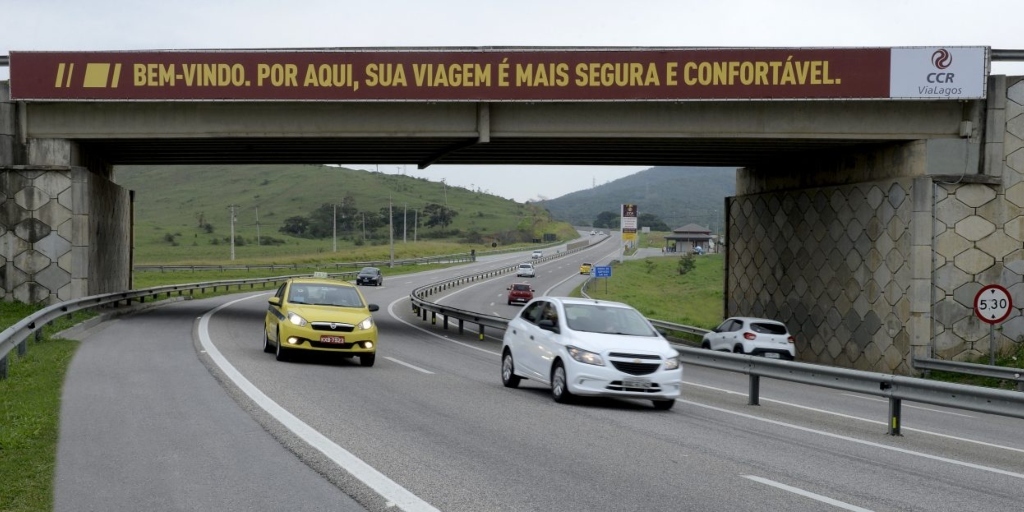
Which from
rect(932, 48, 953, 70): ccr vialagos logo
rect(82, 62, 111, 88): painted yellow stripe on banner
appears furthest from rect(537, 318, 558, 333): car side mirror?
rect(82, 62, 111, 88): painted yellow stripe on banner

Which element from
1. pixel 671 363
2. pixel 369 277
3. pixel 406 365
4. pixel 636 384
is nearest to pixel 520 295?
pixel 369 277

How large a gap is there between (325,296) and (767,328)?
13.2 meters

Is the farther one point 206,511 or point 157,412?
point 157,412

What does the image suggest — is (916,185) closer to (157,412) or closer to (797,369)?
(797,369)

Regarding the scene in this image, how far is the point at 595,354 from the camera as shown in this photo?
48.0 feet

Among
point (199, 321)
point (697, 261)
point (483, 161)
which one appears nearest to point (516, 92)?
point (483, 161)

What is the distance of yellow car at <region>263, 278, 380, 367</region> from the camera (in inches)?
750

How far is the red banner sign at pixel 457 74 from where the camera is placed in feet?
86.0

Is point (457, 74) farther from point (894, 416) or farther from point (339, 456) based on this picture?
point (339, 456)

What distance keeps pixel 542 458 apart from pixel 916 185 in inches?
731

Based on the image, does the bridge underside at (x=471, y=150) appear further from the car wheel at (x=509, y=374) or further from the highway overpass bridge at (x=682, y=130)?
the car wheel at (x=509, y=374)

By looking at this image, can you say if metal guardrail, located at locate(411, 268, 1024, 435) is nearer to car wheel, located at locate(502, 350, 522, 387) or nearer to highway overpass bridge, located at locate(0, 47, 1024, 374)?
car wheel, located at locate(502, 350, 522, 387)

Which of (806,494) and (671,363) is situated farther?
(671,363)

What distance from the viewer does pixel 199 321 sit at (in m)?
31.8
